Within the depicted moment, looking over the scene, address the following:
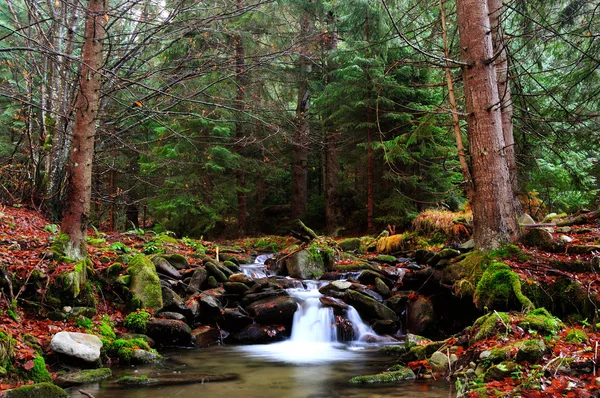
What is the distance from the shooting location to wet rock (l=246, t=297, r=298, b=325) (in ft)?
27.4

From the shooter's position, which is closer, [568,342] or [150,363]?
[568,342]

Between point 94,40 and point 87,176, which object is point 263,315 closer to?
point 87,176

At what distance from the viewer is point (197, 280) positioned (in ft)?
29.9

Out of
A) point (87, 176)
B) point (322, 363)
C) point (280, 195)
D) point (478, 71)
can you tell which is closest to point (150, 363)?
point (322, 363)

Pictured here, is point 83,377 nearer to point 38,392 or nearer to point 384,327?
point 38,392

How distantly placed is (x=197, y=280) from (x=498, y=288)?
18.5 ft

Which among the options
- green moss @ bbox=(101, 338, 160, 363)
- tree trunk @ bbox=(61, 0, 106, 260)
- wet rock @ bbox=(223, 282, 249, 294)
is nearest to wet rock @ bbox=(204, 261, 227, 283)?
wet rock @ bbox=(223, 282, 249, 294)

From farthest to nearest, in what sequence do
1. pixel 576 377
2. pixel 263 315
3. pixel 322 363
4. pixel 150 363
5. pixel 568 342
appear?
pixel 263 315 → pixel 322 363 → pixel 150 363 → pixel 568 342 → pixel 576 377

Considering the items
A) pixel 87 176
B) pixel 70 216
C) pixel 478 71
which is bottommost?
pixel 70 216

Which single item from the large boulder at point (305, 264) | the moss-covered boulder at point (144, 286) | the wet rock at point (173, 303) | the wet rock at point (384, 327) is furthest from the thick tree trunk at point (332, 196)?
the moss-covered boulder at point (144, 286)

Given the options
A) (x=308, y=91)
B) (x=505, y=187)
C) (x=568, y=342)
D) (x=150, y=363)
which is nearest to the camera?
(x=568, y=342)

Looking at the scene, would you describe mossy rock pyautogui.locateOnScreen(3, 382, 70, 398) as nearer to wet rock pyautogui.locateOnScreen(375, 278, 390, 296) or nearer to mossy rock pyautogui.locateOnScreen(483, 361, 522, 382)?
mossy rock pyautogui.locateOnScreen(483, 361, 522, 382)

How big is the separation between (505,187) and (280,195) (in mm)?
15936

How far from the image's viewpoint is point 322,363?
6.58m
